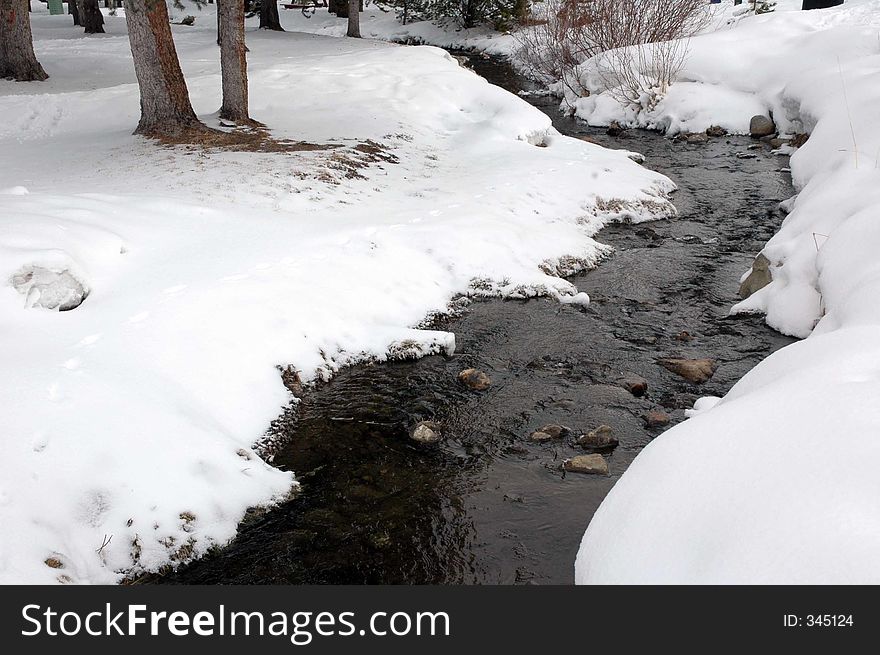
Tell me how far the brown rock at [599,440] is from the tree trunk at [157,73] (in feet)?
23.1

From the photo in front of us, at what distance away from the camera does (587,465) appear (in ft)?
15.6

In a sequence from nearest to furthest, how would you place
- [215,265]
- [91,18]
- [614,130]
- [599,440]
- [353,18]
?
[599,440] < [215,265] < [614,130] < [91,18] < [353,18]

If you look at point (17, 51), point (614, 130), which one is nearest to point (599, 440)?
point (614, 130)

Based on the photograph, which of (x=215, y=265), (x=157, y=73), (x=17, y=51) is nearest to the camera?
(x=215, y=265)

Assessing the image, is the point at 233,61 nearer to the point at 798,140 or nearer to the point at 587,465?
the point at 587,465

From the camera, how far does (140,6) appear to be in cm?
916

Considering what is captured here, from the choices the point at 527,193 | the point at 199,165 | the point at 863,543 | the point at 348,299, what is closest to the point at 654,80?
the point at 527,193

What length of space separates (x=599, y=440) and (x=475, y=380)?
112 centimetres

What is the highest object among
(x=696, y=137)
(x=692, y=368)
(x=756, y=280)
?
(x=696, y=137)

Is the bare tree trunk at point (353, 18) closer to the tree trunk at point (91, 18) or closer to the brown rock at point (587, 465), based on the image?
the tree trunk at point (91, 18)

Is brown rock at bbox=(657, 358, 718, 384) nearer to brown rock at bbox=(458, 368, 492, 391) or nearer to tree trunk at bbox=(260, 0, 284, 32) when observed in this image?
brown rock at bbox=(458, 368, 492, 391)

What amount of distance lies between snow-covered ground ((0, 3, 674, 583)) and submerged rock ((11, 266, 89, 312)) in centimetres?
2

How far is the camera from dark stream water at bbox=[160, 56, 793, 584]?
4074 mm

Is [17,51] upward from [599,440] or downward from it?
upward
